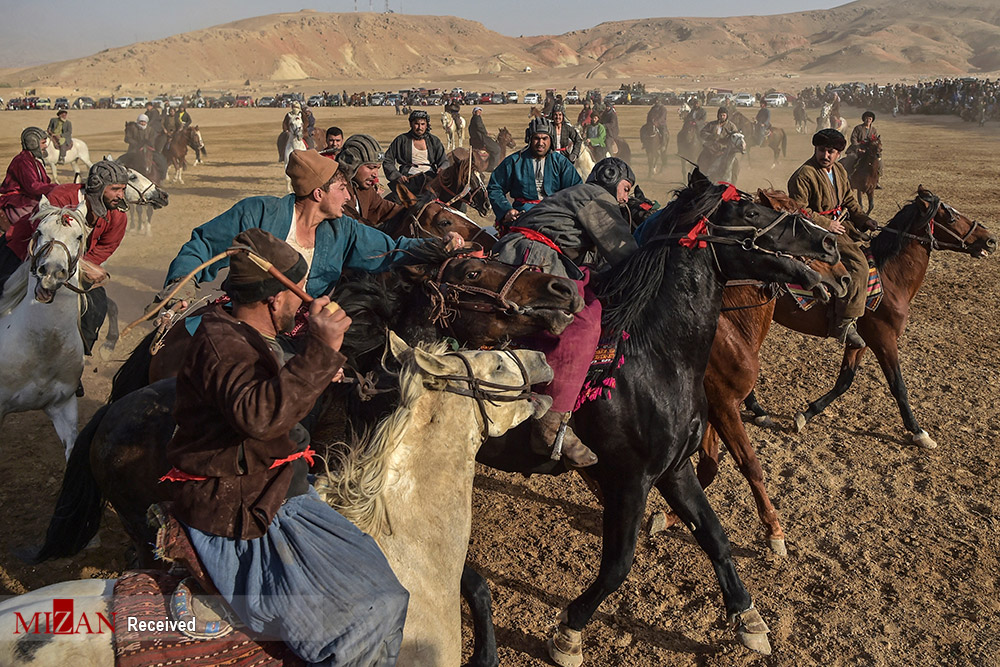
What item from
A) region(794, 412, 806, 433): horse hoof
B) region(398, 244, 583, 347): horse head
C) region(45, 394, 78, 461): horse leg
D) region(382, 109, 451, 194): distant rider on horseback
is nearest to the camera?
region(398, 244, 583, 347): horse head

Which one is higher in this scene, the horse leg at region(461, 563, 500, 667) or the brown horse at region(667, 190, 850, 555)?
the brown horse at region(667, 190, 850, 555)

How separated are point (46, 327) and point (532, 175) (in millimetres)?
4509

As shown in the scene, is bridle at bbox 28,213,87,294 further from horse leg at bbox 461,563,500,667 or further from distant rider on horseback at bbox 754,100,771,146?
distant rider on horseback at bbox 754,100,771,146

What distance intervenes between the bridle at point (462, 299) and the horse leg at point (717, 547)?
1.51 metres

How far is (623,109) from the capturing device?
54.8 metres

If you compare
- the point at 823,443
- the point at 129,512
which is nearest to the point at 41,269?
the point at 129,512

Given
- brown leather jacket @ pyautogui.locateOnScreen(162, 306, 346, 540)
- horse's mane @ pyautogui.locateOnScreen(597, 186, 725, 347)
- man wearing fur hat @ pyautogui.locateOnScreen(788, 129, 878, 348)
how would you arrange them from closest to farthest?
brown leather jacket @ pyautogui.locateOnScreen(162, 306, 346, 540) → horse's mane @ pyautogui.locateOnScreen(597, 186, 725, 347) → man wearing fur hat @ pyautogui.locateOnScreen(788, 129, 878, 348)

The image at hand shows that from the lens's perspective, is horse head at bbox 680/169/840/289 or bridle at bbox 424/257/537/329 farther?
horse head at bbox 680/169/840/289

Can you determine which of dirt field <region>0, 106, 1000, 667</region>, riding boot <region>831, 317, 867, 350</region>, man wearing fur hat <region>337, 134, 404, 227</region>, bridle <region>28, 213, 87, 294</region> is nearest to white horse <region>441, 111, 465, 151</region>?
dirt field <region>0, 106, 1000, 667</region>

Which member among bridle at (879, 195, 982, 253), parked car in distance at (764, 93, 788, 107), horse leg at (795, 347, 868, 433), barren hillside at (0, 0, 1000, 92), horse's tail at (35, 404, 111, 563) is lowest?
horse leg at (795, 347, 868, 433)

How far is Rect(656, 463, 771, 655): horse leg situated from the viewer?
4.11m

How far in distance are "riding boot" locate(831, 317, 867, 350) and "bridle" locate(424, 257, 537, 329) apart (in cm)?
412

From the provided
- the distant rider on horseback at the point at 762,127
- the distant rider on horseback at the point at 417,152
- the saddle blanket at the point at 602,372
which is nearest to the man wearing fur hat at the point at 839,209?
the saddle blanket at the point at 602,372

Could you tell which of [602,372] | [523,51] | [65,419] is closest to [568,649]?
[602,372]
